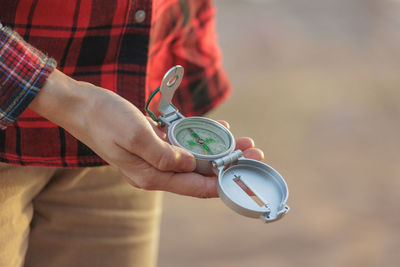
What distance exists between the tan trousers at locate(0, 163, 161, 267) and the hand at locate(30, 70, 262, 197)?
25 centimetres

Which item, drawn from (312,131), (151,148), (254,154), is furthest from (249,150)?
(312,131)

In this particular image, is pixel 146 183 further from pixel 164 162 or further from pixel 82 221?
pixel 82 221

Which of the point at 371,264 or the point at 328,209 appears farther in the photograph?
the point at 328,209

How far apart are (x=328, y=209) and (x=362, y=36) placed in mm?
1966

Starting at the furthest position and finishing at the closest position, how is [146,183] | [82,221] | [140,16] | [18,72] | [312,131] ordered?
[312,131], [82,221], [140,16], [146,183], [18,72]

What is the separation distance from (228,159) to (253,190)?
8 cm

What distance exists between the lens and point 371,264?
86.5 inches

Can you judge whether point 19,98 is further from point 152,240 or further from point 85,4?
point 152,240

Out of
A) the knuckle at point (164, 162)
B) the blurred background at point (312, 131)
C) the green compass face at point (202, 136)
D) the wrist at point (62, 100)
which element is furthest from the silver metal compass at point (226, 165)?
the blurred background at point (312, 131)

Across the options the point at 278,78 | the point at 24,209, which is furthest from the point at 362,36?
the point at 24,209

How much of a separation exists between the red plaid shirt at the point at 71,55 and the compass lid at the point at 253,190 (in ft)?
0.89

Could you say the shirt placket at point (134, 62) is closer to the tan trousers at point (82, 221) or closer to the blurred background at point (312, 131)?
the tan trousers at point (82, 221)

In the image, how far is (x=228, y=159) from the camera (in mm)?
1080

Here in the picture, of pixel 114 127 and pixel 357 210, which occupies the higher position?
pixel 114 127
